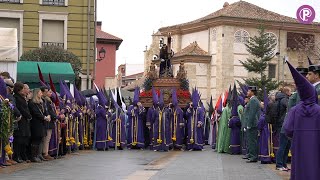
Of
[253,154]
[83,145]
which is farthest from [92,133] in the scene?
[253,154]

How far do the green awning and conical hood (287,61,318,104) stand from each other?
1886cm

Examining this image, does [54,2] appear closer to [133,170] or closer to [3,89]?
[3,89]

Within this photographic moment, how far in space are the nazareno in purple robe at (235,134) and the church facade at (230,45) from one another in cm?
4323

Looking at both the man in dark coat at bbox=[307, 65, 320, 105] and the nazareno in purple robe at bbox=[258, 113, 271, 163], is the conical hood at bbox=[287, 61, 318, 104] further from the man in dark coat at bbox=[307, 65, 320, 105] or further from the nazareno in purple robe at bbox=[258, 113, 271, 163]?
the nazareno in purple robe at bbox=[258, 113, 271, 163]

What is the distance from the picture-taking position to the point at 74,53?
41.1m

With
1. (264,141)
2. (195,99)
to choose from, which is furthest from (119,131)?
(264,141)

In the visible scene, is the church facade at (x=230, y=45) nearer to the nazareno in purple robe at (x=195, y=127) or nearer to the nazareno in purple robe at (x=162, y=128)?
the nazareno in purple robe at (x=195, y=127)

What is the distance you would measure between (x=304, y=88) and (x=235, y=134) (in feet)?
41.1

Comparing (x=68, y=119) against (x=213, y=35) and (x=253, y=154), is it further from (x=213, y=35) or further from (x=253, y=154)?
(x=213, y=35)

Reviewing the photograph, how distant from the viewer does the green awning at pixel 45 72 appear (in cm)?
2820

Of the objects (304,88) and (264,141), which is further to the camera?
(264,141)

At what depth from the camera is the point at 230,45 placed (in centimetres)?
6694

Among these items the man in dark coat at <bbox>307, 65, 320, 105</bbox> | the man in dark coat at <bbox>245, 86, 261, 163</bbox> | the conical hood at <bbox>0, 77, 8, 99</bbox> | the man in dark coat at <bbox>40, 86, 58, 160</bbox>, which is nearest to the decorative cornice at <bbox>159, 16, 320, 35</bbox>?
the man in dark coat at <bbox>245, 86, 261, 163</bbox>

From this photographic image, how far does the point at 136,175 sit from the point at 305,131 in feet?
14.9
